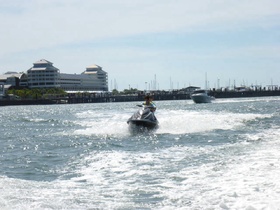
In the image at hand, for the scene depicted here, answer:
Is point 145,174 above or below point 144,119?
below

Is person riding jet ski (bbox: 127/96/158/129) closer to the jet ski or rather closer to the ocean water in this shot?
the jet ski

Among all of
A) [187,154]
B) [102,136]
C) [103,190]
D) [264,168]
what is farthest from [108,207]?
[102,136]

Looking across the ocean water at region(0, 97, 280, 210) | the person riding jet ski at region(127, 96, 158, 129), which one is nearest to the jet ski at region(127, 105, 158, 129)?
the person riding jet ski at region(127, 96, 158, 129)

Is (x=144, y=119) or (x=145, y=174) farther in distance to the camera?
(x=144, y=119)

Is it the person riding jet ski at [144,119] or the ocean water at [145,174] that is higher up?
the person riding jet ski at [144,119]

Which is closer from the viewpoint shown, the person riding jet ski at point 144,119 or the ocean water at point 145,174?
the ocean water at point 145,174

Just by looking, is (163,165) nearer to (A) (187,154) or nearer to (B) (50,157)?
(A) (187,154)

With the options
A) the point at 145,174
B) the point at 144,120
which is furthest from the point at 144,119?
the point at 145,174

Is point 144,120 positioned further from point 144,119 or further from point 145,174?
point 145,174

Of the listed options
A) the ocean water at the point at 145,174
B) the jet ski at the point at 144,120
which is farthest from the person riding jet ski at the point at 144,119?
the ocean water at the point at 145,174

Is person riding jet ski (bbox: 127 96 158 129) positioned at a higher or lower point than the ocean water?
higher

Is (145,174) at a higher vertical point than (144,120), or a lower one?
lower

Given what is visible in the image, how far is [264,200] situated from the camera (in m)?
13.8

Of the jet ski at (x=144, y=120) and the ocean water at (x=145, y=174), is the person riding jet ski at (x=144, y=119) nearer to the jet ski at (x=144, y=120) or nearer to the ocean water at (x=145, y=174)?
the jet ski at (x=144, y=120)
